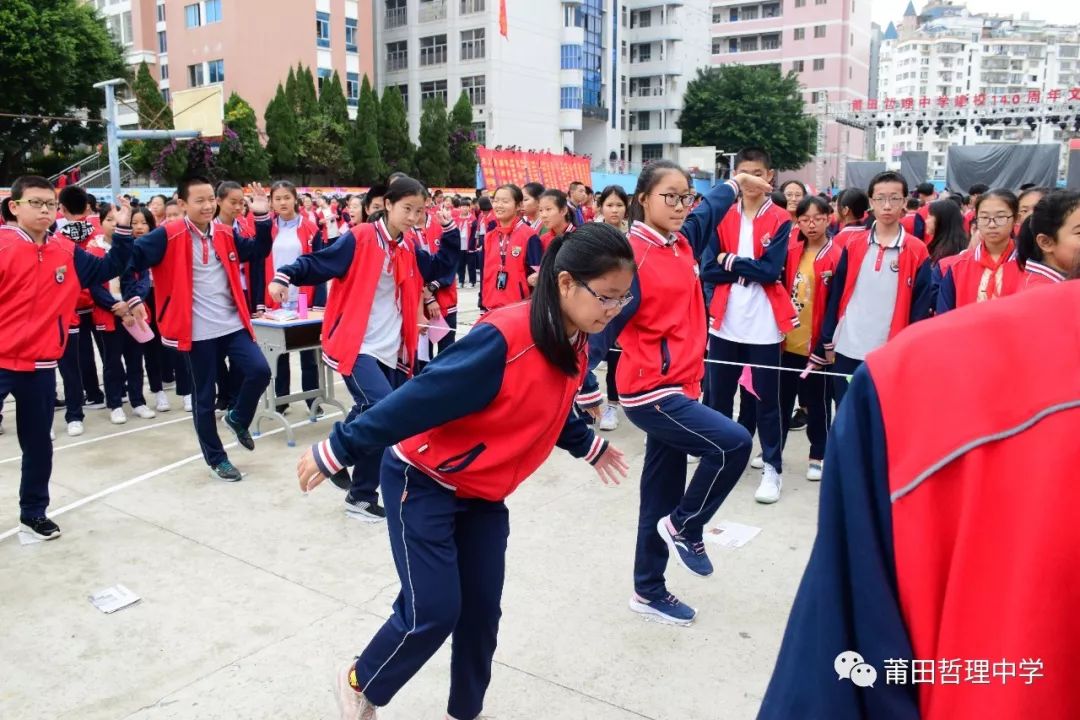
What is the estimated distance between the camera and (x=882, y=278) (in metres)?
4.78

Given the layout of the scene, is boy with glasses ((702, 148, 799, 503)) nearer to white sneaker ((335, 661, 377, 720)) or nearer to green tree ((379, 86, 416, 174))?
white sneaker ((335, 661, 377, 720))

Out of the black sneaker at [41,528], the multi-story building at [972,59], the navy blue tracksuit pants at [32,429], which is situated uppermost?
the multi-story building at [972,59]

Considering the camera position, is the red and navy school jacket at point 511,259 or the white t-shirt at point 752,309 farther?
the red and navy school jacket at point 511,259

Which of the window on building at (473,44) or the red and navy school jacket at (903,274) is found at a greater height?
the window on building at (473,44)

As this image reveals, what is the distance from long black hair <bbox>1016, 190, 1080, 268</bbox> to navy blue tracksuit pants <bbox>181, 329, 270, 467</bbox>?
4.14 m

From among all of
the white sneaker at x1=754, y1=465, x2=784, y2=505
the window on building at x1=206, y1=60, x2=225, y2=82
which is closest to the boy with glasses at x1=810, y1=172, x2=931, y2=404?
the white sneaker at x1=754, y1=465, x2=784, y2=505

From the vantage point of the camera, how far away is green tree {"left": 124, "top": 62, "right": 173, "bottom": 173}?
28500 millimetres

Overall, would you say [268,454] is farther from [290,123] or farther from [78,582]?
[290,123]

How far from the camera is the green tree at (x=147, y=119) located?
28500 mm

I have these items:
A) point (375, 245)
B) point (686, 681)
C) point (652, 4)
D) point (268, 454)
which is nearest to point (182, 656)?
point (686, 681)

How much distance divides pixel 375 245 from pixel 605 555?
2024mm

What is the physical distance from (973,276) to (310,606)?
11.5 feet

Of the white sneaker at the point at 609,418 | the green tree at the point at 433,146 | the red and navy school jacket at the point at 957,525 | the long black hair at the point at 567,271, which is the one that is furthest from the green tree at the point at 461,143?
the red and navy school jacket at the point at 957,525

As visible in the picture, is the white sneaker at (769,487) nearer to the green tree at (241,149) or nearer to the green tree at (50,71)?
the green tree at (241,149)
